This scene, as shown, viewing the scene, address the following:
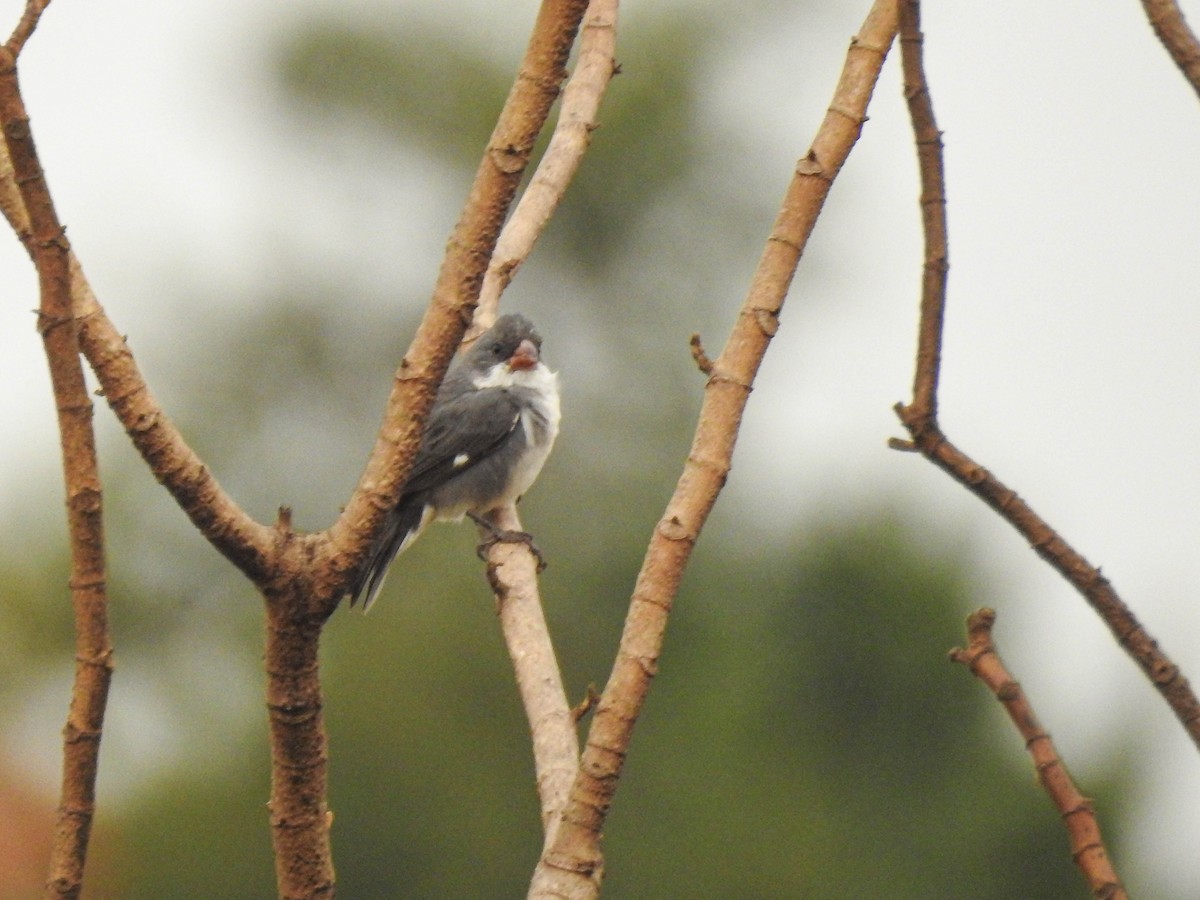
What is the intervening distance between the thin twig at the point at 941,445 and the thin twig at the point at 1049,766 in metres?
0.16

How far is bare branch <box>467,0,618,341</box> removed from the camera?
4.23m

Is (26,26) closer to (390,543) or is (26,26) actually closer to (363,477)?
(363,477)

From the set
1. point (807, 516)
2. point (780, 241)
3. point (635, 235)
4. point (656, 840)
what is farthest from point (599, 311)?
point (780, 241)

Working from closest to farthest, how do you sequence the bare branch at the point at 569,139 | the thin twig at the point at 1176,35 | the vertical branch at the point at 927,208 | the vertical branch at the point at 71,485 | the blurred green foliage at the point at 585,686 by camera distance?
the thin twig at the point at 1176,35 < the vertical branch at the point at 71,485 < the vertical branch at the point at 927,208 < the bare branch at the point at 569,139 < the blurred green foliage at the point at 585,686

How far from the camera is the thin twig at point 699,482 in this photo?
2.51 meters

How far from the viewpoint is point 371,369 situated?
21.8 metres

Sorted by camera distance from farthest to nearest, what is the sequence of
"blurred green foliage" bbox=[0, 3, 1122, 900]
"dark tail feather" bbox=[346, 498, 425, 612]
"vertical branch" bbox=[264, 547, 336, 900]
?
1. "blurred green foliage" bbox=[0, 3, 1122, 900]
2. "dark tail feather" bbox=[346, 498, 425, 612]
3. "vertical branch" bbox=[264, 547, 336, 900]

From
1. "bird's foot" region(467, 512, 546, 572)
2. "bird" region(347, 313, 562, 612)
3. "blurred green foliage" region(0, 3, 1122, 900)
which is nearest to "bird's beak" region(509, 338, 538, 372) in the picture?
"bird" region(347, 313, 562, 612)

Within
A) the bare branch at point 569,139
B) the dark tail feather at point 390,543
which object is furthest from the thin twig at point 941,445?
the dark tail feather at point 390,543

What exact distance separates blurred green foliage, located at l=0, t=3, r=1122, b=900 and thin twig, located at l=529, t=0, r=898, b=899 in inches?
611

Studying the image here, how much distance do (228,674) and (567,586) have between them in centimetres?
383

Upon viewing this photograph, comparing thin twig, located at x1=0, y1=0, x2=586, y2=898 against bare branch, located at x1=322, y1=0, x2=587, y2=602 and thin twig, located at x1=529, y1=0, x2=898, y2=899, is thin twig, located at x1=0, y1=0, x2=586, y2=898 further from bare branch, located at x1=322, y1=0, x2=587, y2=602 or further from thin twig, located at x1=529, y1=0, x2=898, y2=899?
thin twig, located at x1=529, y1=0, x2=898, y2=899

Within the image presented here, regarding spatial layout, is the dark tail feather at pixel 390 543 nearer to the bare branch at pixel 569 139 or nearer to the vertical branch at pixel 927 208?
the bare branch at pixel 569 139

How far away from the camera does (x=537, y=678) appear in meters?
Result: 3.55
